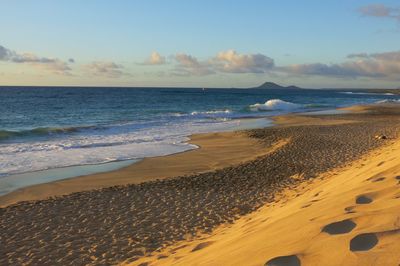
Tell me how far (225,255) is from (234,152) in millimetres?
11825

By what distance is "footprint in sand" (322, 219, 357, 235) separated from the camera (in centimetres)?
354

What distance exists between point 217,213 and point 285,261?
4.69m

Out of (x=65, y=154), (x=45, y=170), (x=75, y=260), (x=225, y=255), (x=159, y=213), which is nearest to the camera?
(x=225, y=255)

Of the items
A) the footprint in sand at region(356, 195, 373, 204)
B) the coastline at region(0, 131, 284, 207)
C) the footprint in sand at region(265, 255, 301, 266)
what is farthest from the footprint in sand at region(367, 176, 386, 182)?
the coastline at region(0, 131, 284, 207)

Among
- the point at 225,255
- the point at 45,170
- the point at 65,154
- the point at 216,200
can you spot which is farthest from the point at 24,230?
the point at 65,154

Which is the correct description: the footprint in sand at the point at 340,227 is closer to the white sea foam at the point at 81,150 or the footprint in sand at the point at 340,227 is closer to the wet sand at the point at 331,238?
the wet sand at the point at 331,238

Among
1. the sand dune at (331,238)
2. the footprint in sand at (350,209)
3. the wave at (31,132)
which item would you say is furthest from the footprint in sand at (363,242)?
the wave at (31,132)

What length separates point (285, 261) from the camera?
10.1 feet

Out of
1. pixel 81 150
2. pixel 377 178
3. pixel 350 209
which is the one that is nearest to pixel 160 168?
pixel 81 150

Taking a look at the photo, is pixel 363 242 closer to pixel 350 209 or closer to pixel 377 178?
pixel 350 209

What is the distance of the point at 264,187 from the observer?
381 inches

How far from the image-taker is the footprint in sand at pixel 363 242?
3.02 m

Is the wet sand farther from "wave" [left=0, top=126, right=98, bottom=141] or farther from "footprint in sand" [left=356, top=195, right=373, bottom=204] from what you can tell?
"wave" [left=0, top=126, right=98, bottom=141]

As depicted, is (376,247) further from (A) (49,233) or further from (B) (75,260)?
(A) (49,233)
